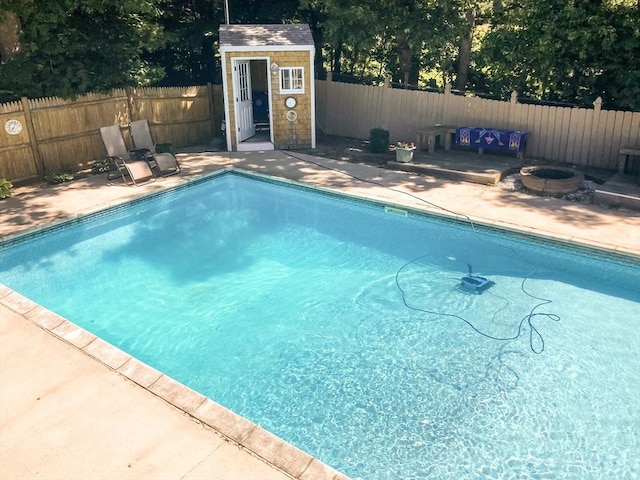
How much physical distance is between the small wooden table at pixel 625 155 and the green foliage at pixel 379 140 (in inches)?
208

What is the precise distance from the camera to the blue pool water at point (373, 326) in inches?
195

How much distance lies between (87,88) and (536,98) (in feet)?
35.9

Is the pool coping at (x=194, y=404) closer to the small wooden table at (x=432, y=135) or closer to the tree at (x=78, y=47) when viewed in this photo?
the tree at (x=78, y=47)

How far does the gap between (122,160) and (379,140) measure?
6200 mm

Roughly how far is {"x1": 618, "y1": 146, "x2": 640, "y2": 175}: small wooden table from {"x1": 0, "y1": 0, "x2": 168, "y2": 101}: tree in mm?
10989

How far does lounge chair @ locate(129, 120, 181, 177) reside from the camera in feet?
40.3

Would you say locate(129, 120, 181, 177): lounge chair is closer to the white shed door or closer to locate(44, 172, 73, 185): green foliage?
locate(44, 172, 73, 185): green foliage

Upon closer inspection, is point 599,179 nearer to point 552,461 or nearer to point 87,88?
point 552,461

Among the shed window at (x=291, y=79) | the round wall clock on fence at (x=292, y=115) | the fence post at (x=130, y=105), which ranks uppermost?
the shed window at (x=291, y=79)

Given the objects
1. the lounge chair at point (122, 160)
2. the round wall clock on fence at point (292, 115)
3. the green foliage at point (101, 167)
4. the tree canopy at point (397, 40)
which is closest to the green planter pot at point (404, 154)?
the round wall clock on fence at point (292, 115)

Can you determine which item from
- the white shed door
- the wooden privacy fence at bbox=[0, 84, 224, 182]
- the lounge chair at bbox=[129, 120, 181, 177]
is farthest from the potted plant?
the wooden privacy fence at bbox=[0, 84, 224, 182]

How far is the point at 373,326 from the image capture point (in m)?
6.85

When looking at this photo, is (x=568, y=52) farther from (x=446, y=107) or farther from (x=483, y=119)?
(x=446, y=107)

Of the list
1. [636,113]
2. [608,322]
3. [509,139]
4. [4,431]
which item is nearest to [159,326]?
[4,431]
